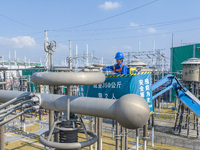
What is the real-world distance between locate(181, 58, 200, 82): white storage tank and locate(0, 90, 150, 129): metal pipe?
20.9 m

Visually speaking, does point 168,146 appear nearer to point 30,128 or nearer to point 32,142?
point 32,142

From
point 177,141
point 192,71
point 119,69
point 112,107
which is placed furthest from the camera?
point 192,71

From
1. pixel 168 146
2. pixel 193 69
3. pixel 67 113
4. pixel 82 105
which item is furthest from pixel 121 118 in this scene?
pixel 193 69

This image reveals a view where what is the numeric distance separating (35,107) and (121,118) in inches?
77.9

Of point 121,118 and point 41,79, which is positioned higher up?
point 41,79

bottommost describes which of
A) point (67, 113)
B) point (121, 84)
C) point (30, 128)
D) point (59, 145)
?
point (30, 128)

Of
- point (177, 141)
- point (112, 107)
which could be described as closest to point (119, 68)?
point (112, 107)

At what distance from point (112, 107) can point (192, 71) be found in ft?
69.8

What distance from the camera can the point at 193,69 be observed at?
69.3 feet

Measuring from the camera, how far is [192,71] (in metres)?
21.1

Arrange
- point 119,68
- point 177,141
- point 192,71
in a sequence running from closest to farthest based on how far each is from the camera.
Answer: point 119,68
point 177,141
point 192,71

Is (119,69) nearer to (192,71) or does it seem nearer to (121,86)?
(121,86)

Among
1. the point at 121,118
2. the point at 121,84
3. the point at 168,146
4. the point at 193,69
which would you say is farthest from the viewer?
the point at 193,69

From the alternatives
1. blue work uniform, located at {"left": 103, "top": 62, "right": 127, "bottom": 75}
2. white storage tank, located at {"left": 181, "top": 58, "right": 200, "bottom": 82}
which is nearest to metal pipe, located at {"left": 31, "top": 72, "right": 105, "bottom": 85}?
blue work uniform, located at {"left": 103, "top": 62, "right": 127, "bottom": 75}
